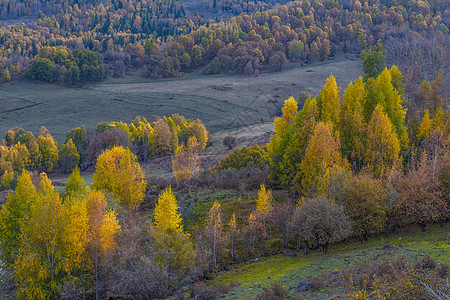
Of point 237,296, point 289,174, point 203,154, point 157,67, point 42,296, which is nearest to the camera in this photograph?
point 237,296

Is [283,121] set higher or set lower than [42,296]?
higher

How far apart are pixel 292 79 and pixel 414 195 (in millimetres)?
129374

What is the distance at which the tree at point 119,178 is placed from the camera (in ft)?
166

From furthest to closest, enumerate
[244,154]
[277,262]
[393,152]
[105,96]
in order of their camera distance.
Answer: [105,96], [244,154], [393,152], [277,262]

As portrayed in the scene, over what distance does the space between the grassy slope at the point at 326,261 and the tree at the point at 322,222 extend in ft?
5.69

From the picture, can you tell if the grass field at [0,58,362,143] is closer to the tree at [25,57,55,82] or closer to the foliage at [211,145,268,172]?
the tree at [25,57,55,82]

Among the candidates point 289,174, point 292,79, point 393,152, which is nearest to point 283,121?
point 289,174

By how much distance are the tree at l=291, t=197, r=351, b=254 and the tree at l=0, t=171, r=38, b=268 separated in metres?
28.9

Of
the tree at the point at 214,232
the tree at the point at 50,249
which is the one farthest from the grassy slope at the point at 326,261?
the tree at the point at 50,249

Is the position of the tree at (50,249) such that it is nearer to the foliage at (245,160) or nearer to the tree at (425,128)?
the foliage at (245,160)

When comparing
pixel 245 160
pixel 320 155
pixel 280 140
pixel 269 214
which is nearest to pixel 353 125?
pixel 320 155

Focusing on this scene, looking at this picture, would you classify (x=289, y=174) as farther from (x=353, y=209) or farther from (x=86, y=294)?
(x=86, y=294)

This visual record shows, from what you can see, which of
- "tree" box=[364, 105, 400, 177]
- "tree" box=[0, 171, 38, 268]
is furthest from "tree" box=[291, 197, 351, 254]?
"tree" box=[0, 171, 38, 268]

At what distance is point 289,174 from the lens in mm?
51531
